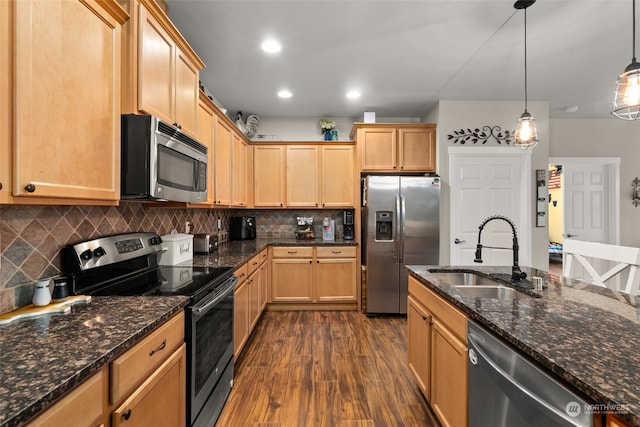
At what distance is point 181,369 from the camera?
51.6 inches

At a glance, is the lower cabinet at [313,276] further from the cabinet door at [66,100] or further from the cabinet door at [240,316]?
the cabinet door at [66,100]

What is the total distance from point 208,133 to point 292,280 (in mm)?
2043

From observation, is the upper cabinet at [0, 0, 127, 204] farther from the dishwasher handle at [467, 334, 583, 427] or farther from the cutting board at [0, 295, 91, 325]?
the dishwasher handle at [467, 334, 583, 427]

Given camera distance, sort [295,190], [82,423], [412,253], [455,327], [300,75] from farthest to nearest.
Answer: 1. [295,190]
2. [412,253]
3. [300,75]
4. [455,327]
5. [82,423]

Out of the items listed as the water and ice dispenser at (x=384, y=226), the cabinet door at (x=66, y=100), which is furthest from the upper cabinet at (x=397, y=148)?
the cabinet door at (x=66, y=100)

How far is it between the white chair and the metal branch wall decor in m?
1.85

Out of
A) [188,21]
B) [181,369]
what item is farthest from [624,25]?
[181,369]

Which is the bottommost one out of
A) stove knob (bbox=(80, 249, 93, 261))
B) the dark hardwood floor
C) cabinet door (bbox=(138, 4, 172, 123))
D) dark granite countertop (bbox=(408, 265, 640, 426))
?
the dark hardwood floor

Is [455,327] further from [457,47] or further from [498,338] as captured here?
[457,47]

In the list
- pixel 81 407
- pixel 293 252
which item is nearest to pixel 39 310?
pixel 81 407

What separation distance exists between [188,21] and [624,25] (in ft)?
10.8

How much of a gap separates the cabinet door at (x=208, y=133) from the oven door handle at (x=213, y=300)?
0.78 metres

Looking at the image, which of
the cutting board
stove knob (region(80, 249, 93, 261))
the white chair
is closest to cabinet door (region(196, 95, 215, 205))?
stove knob (region(80, 249, 93, 261))

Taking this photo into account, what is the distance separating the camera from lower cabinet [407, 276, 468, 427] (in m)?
1.34
